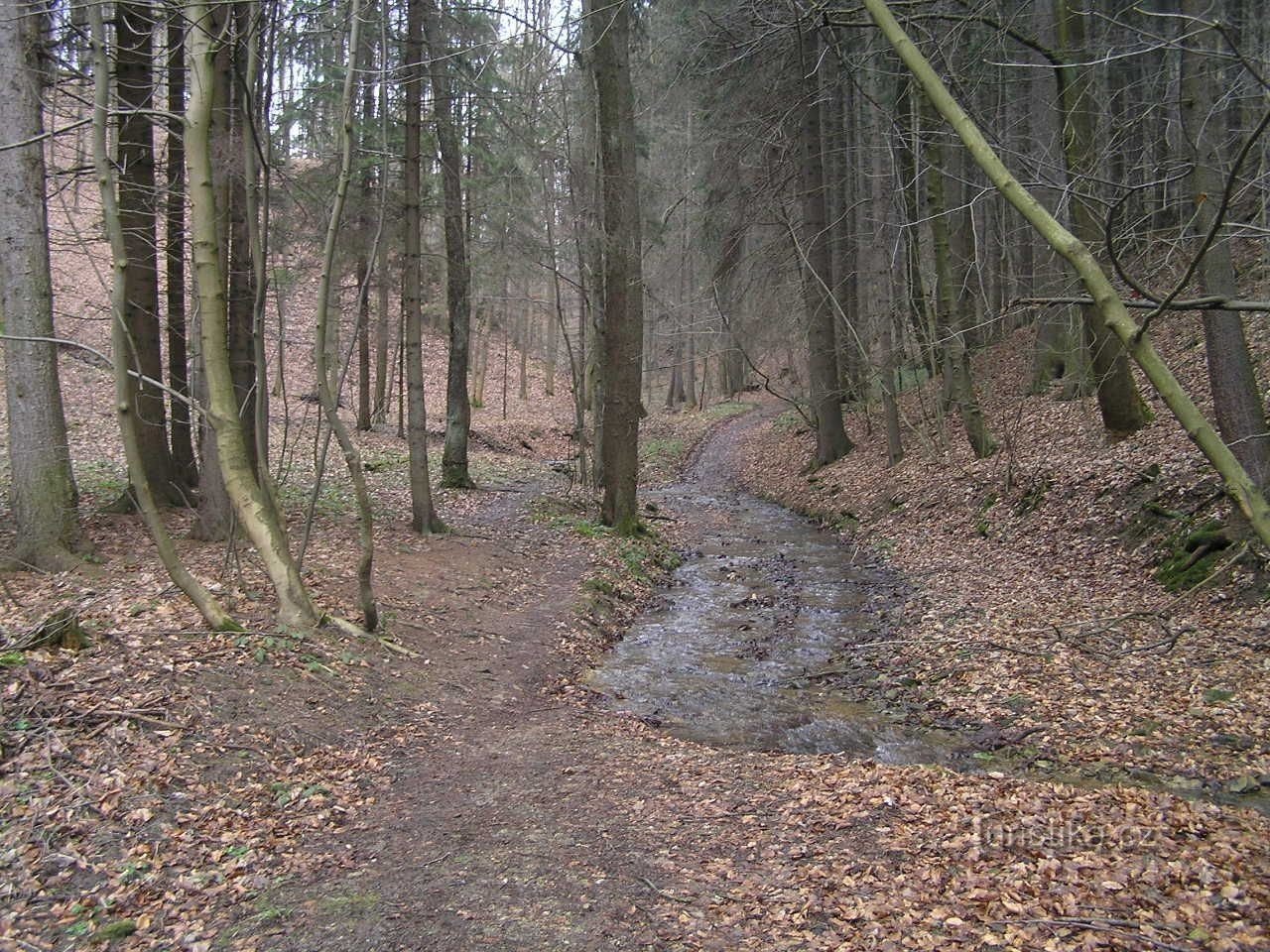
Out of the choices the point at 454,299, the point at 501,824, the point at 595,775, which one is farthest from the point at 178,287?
the point at 501,824

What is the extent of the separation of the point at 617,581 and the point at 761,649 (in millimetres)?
2718

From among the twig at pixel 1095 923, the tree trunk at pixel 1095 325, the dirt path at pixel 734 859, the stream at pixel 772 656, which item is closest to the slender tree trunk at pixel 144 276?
the stream at pixel 772 656

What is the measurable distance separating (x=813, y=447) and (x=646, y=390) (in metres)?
22.2

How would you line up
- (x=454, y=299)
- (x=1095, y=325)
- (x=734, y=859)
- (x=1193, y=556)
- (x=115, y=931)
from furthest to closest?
(x=454, y=299) < (x=1095, y=325) < (x=1193, y=556) < (x=734, y=859) < (x=115, y=931)

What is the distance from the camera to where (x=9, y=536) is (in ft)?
29.3

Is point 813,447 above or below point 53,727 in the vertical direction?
above

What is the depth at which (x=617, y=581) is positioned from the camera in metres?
11.1

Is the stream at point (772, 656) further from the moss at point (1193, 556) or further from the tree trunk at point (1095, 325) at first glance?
the tree trunk at point (1095, 325)

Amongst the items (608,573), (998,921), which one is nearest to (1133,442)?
(608,573)

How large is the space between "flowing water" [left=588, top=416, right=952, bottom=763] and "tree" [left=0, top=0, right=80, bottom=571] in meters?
5.58

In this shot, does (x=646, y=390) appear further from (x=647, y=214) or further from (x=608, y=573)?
(x=608, y=573)

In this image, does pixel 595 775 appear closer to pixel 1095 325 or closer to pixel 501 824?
pixel 501 824

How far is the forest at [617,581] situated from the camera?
155 inches

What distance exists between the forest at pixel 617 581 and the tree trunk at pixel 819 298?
252 millimetres
